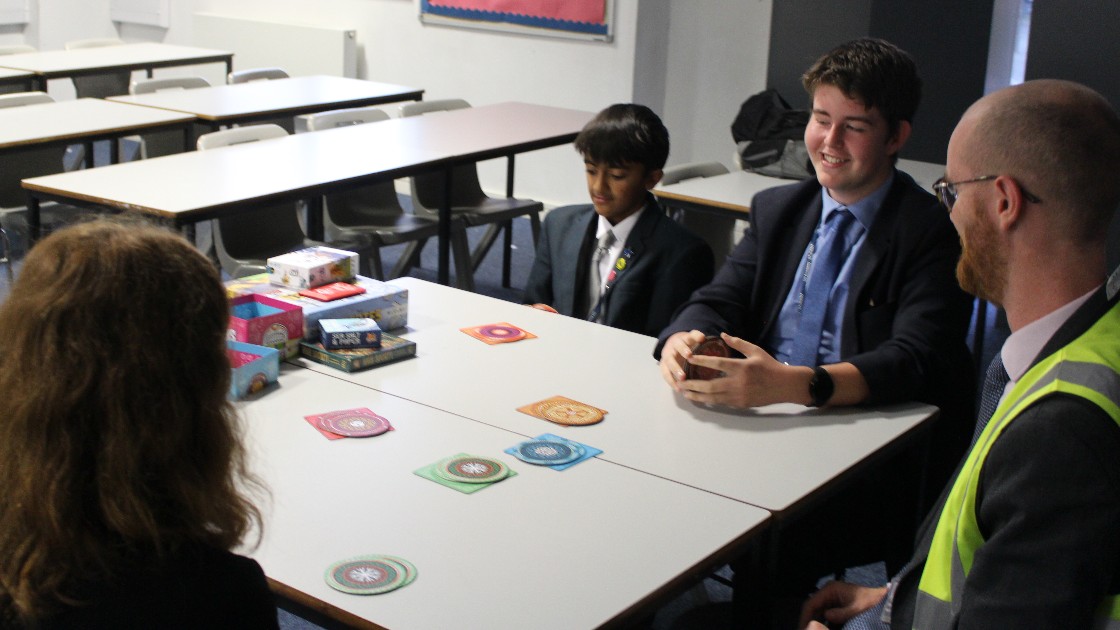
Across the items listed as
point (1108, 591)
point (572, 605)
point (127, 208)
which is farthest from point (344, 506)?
point (127, 208)

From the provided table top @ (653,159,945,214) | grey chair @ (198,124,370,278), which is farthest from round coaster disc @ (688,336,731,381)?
grey chair @ (198,124,370,278)

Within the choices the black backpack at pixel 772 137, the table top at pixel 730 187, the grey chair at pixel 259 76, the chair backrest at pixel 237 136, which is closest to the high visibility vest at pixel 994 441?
the table top at pixel 730 187

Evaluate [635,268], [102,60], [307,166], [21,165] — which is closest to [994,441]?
[635,268]

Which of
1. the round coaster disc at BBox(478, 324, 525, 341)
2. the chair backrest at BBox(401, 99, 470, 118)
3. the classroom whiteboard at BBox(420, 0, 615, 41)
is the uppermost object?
the classroom whiteboard at BBox(420, 0, 615, 41)

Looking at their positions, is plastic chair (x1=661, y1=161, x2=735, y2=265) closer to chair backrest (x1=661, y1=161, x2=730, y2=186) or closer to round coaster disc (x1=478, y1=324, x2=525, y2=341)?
chair backrest (x1=661, y1=161, x2=730, y2=186)

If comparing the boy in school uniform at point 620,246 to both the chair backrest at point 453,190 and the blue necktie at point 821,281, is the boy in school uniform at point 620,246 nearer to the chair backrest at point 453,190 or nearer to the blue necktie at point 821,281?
the blue necktie at point 821,281

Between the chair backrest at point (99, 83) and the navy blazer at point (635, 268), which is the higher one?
the chair backrest at point (99, 83)

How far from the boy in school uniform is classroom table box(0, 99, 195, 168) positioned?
6.66 feet

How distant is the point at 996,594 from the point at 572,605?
19.0 inches

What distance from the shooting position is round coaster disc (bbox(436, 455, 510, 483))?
5.68 feet

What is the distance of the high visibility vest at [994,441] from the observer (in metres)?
1.18

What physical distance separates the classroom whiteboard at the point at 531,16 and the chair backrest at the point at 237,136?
2.42m

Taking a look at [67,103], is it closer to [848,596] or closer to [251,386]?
[251,386]

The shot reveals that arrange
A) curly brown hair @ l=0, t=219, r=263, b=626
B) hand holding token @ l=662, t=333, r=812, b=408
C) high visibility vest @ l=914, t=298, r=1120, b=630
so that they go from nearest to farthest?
curly brown hair @ l=0, t=219, r=263, b=626, high visibility vest @ l=914, t=298, r=1120, b=630, hand holding token @ l=662, t=333, r=812, b=408
